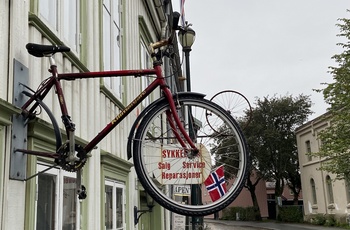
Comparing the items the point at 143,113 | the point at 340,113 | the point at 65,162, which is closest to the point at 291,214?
the point at 340,113

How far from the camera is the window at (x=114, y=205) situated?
18.0ft

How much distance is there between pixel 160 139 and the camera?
135 inches

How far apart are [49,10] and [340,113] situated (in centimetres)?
1676

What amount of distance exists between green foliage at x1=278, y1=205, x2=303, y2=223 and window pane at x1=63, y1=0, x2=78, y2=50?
38.0 meters

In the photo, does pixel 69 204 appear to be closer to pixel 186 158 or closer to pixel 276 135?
pixel 186 158

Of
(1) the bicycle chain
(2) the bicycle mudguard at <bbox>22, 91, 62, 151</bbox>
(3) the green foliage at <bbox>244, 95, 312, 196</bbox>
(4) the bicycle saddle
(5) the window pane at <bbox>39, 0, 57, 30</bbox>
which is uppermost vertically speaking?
(3) the green foliage at <bbox>244, 95, 312, 196</bbox>

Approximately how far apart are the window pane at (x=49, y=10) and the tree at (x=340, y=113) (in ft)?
49.6

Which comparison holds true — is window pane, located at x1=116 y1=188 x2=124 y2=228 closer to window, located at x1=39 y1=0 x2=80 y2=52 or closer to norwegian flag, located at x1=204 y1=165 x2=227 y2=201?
window, located at x1=39 y1=0 x2=80 y2=52

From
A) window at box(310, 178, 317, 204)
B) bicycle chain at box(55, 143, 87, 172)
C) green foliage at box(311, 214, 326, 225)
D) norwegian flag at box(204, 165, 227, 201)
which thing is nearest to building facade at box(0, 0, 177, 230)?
bicycle chain at box(55, 143, 87, 172)

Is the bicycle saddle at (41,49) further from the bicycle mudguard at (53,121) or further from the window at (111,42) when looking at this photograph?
the window at (111,42)

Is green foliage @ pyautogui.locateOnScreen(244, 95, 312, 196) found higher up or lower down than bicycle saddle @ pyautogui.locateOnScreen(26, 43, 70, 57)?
higher up

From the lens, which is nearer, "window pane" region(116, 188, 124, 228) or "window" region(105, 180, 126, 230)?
"window" region(105, 180, 126, 230)

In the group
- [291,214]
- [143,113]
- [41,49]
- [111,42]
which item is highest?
[111,42]

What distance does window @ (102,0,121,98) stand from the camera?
19.3 ft
